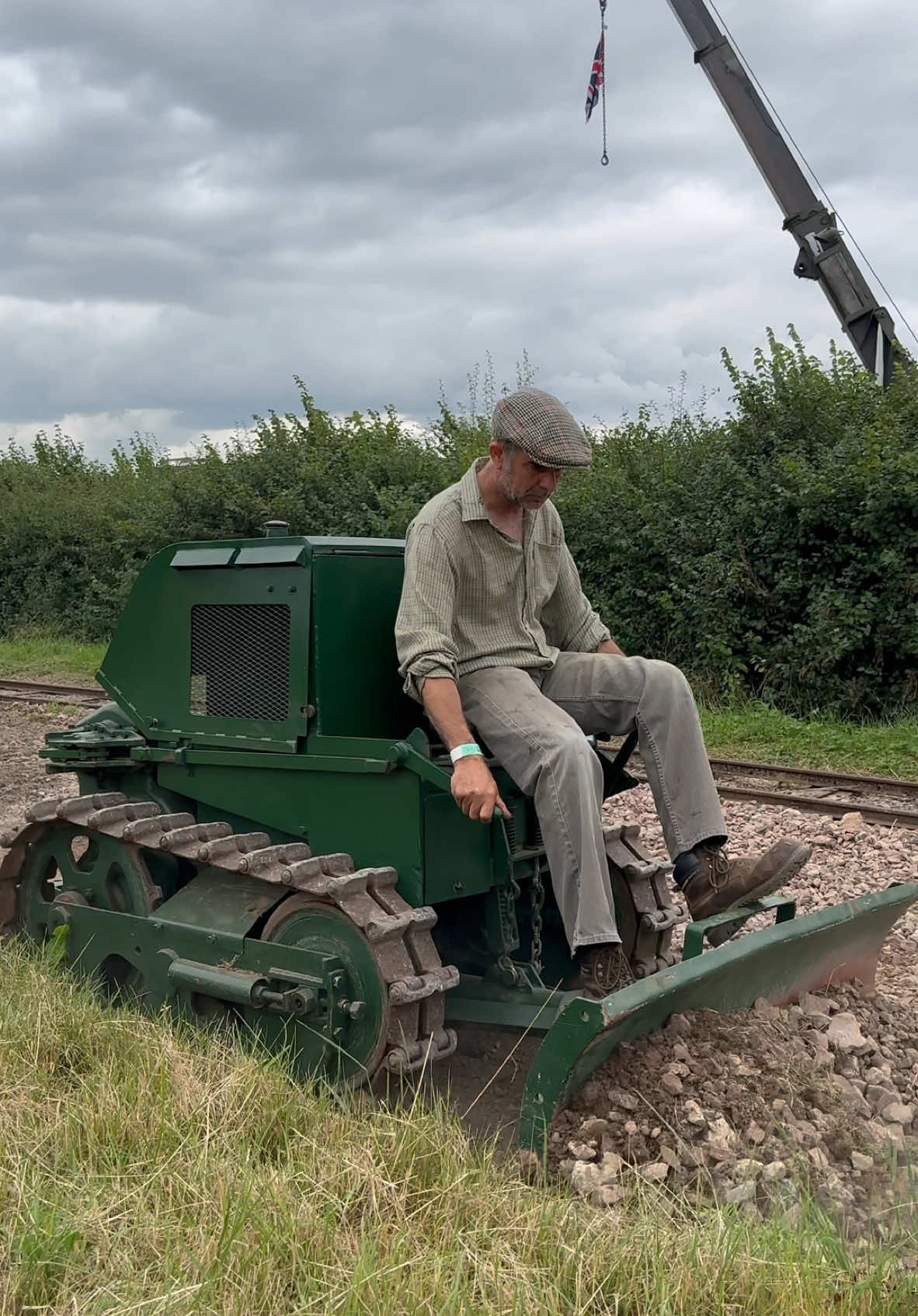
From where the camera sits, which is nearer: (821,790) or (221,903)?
(221,903)

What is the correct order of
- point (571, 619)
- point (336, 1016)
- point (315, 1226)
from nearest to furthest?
1. point (315, 1226)
2. point (336, 1016)
3. point (571, 619)

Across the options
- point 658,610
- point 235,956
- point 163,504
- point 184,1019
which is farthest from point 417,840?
point 163,504

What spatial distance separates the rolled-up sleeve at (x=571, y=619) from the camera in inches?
189

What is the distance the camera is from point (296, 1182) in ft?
10.2

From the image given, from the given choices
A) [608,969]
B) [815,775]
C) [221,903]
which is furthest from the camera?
[815,775]

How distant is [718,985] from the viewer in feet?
12.7

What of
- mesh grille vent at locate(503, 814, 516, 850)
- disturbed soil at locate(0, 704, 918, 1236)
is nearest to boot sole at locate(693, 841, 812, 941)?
disturbed soil at locate(0, 704, 918, 1236)

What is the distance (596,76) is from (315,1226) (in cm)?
1370

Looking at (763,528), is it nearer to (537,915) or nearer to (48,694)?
(48,694)

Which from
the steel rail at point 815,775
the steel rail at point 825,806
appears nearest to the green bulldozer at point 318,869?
the steel rail at point 825,806

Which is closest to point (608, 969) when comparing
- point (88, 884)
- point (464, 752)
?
point (464, 752)

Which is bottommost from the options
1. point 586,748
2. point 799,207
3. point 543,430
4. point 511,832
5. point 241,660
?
point 511,832

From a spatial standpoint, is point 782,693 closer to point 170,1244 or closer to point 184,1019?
point 184,1019

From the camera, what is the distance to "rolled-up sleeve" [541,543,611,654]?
4797 mm
